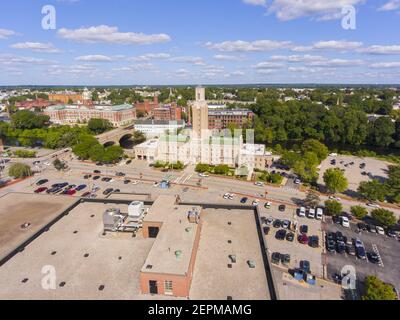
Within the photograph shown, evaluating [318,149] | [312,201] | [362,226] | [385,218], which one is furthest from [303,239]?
[318,149]

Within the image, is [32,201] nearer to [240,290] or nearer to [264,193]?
[240,290]

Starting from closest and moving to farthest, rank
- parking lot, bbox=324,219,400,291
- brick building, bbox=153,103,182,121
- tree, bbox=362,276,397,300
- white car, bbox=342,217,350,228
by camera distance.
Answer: tree, bbox=362,276,397,300 < parking lot, bbox=324,219,400,291 < white car, bbox=342,217,350,228 < brick building, bbox=153,103,182,121

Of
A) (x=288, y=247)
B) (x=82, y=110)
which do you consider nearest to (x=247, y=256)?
(x=288, y=247)

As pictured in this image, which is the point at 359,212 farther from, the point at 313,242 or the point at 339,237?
the point at 313,242

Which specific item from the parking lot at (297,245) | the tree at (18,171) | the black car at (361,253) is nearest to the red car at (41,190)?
the tree at (18,171)

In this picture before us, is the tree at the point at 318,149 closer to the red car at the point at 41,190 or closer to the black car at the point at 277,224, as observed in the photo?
the black car at the point at 277,224

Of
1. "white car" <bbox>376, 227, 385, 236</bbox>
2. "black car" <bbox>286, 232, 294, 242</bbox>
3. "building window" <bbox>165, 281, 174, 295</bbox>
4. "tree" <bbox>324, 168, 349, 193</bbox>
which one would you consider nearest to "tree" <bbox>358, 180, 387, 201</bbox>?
"tree" <bbox>324, 168, 349, 193</bbox>

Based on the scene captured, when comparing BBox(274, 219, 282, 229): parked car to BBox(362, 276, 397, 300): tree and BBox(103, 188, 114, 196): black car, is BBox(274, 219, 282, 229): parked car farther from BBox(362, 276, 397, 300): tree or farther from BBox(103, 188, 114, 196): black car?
BBox(103, 188, 114, 196): black car
